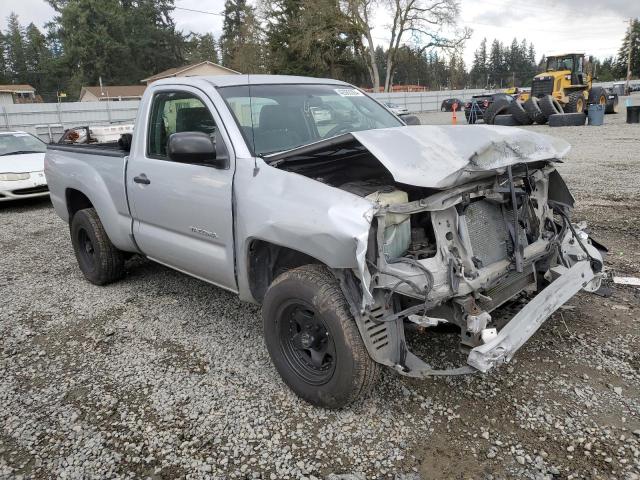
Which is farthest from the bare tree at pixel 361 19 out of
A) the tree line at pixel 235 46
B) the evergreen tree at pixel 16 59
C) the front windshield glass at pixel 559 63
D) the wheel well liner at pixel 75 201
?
the evergreen tree at pixel 16 59

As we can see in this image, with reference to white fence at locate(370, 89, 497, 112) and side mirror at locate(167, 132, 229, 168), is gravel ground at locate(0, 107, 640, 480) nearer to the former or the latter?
side mirror at locate(167, 132, 229, 168)

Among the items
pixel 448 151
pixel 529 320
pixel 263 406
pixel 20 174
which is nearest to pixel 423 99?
pixel 20 174

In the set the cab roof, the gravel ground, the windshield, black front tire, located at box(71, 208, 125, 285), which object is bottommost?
the gravel ground

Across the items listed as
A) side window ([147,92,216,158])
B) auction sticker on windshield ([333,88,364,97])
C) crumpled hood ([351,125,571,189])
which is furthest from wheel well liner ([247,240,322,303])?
auction sticker on windshield ([333,88,364,97])

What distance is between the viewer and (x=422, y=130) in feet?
10.1

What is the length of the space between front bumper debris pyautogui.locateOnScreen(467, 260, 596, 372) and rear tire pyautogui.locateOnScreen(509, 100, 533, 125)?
19270 millimetres

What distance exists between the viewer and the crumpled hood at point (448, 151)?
260 cm

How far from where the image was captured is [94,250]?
5.13 metres

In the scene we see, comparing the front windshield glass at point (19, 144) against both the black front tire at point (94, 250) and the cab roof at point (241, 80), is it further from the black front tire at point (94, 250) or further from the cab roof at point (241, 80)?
the cab roof at point (241, 80)

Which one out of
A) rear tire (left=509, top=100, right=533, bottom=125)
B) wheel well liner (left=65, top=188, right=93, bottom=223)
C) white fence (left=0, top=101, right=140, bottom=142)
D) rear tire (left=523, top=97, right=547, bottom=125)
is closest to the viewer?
wheel well liner (left=65, top=188, right=93, bottom=223)

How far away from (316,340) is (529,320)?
3.89 ft

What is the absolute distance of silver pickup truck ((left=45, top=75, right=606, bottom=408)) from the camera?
2.63m

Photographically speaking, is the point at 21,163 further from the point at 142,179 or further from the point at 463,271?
the point at 463,271

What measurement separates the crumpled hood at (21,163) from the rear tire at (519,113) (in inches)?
694
